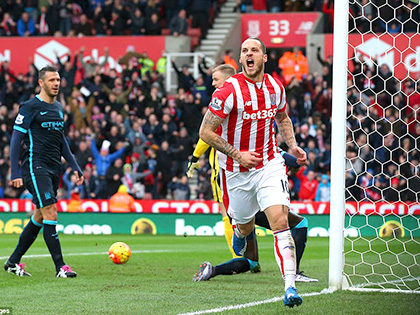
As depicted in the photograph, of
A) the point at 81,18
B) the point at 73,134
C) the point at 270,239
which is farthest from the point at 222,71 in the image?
the point at 81,18

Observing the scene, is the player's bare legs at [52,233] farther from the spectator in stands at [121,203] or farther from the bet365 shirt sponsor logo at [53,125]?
the spectator in stands at [121,203]

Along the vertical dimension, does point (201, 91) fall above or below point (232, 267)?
above

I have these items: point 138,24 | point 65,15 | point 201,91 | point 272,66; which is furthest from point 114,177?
point 65,15

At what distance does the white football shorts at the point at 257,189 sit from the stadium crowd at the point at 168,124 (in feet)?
31.7

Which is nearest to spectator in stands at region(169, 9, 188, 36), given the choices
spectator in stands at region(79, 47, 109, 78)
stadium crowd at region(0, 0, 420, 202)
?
stadium crowd at region(0, 0, 420, 202)

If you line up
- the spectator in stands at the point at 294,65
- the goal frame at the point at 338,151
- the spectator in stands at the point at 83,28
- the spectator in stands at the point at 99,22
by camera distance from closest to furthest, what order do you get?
the goal frame at the point at 338,151 → the spectator in stands at the point at 294,65 → the spectator in stands at the point at 83,28 → the spectator in stands at the point at 99,22

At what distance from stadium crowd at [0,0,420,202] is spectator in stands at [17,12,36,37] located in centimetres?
193

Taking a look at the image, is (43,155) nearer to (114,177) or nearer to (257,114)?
(257,114)

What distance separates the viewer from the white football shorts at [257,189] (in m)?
6.93

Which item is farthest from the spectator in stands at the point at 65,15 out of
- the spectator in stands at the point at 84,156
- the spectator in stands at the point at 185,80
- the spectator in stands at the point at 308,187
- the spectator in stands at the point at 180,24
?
the spectator in stands at the point at 308,187

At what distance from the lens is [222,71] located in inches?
365

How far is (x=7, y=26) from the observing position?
25.8 meters

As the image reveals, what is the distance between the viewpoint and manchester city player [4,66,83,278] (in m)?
8.99

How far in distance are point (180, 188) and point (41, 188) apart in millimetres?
10763
